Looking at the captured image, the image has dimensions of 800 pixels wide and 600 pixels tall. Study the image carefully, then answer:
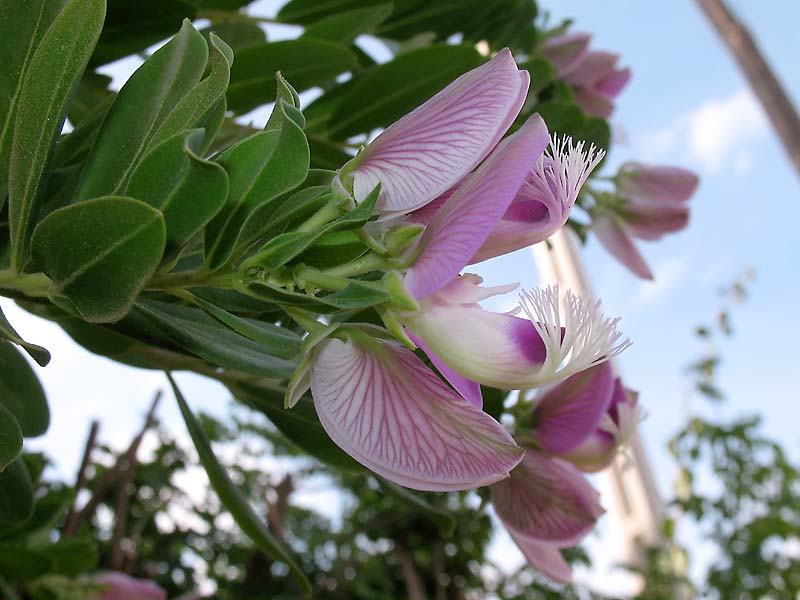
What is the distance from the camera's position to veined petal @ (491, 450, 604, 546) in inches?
26.6

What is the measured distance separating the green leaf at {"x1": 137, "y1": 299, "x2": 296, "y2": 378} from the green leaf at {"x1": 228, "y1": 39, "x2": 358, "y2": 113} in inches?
11.8

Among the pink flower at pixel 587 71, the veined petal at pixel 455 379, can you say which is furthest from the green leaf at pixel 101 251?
the pink flower at pixel 587 71

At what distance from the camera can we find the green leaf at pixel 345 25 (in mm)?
842

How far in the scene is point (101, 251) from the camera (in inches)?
15.5

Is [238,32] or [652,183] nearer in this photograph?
[238,32]

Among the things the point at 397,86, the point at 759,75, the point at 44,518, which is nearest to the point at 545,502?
the point at 397,86

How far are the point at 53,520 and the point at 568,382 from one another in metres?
0.65

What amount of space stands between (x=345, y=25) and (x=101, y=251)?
53cm

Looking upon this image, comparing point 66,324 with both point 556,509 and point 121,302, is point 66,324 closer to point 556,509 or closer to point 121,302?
point 121,302

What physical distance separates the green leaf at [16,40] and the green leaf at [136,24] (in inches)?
9.2

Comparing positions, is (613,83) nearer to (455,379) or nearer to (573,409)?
(573,409)

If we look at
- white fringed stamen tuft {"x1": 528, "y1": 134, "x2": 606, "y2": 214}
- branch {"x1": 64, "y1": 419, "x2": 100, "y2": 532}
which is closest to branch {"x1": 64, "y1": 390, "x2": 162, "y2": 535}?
branch {"x1": 64, "y1": 419, "x2": 100, "y2": 532}

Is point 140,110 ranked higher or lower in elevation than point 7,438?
higher

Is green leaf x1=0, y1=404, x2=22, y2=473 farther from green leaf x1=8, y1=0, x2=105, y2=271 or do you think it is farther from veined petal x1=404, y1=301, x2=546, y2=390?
veined petal x1=404, y1=301, x2=546, y2=390
